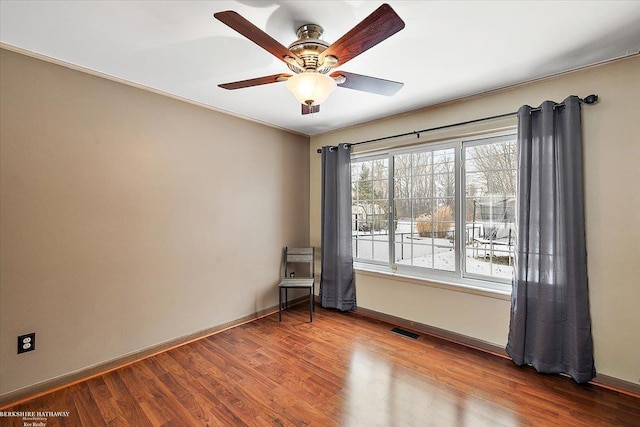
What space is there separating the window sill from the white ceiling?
1862 millimetres

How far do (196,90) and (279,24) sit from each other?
129 cm

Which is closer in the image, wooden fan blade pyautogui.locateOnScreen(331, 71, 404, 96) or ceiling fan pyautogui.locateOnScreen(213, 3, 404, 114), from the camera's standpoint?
ceiling fan pyautogui.locateOnScreen(213, 3, 404, 114)

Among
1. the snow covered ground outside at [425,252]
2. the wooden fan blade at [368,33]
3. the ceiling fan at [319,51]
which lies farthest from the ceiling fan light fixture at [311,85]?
the snow covered ground outside at [425,252]

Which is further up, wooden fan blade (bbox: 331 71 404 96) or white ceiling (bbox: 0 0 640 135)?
white ceiling (bbox: 0 0 640 135)

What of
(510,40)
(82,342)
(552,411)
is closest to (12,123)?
(82,342)

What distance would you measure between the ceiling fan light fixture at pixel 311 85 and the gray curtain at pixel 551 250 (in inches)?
71.9

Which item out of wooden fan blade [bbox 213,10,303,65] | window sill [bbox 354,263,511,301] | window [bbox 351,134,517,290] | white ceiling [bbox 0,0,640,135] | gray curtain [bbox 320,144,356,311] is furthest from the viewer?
gray curtain [bbox 320,144,356,311]

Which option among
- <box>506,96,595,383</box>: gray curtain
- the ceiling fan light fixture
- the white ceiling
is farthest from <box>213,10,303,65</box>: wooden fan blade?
<box>506,96,595,383</box>: gray curtain

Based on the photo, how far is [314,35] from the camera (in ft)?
5.59

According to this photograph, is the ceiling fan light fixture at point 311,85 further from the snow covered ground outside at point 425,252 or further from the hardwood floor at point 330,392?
the snow covered ground outside at point 425,252

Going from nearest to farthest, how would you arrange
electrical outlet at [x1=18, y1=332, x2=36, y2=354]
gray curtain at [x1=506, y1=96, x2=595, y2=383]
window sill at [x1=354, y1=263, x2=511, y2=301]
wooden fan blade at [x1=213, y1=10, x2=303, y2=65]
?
wooden fan blade at [x1=213, y1=10, x2=303, y2=65] → electrical outlet at [x1=18, y1=332, x2=36, y2=354] → gray curtain at [x1=506, y1=96, x2=595, y2=383] → window sill at [x1=354, y1=263, x2=511, y2=301]

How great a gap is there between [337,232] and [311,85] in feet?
7.60

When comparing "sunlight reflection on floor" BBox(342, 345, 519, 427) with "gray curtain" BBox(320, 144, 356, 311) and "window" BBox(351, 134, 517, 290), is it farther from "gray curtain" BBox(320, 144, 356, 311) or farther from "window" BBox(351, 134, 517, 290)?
"gray curtain" BBox(320, 144, 356, 311)

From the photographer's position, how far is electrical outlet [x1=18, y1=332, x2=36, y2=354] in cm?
195
